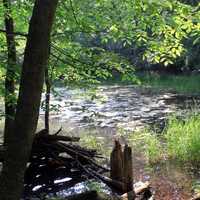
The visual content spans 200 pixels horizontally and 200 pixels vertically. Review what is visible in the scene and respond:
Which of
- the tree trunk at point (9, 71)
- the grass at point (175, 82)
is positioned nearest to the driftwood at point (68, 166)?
the tree trunk at point (9, 71)

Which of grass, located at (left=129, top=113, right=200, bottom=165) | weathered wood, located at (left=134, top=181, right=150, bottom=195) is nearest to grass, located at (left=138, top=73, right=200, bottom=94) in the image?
grass, located at (left=129, top=113, right=200, bottom=165)

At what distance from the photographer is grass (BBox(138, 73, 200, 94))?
1287 inches

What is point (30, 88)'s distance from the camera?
14.8ft

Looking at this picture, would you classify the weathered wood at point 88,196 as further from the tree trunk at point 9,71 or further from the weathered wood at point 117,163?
the tree trunk at point 9,71

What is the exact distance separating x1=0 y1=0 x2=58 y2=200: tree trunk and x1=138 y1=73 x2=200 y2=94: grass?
26895 mm

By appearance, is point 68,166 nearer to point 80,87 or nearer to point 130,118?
point 80,87

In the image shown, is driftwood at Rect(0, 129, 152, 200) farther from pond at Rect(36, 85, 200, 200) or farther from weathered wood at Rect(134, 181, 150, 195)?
pond at Rect(36, 85, 200, 200)

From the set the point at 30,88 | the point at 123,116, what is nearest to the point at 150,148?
the point at 30,88

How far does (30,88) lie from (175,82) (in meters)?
33.8

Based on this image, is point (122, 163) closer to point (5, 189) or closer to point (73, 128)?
point (5, 189)

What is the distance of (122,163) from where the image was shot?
853 cm

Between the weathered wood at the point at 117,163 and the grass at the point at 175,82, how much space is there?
75.2 ft

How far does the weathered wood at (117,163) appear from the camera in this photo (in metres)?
8.40

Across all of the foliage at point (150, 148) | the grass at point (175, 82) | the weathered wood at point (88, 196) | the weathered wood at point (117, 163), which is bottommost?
the foliage at point (150, 148)
